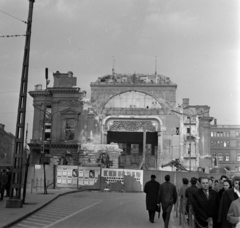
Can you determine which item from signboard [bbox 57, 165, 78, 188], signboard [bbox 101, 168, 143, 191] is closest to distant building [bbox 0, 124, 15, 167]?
signboard [bbox 57, 165, 78, 188]

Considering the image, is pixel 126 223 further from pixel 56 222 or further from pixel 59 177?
pixel 59 177

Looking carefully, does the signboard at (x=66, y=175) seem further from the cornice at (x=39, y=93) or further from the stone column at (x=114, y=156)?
the cornice at (x=39, y=93)

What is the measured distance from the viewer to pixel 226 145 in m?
98.6

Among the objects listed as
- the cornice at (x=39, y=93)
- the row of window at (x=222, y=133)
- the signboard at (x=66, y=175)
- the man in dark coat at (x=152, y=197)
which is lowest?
the man in dark coat at (x=152, y=197)

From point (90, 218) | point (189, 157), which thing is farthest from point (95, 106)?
point (90, 218)

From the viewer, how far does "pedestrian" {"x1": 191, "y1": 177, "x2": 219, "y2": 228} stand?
8.00 meters

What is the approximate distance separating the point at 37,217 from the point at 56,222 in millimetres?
1767

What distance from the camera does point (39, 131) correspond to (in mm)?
55062

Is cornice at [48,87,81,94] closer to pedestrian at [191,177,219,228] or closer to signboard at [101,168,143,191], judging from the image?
signboard at [101,168,143,191]

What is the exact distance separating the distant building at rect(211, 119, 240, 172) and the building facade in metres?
40.1

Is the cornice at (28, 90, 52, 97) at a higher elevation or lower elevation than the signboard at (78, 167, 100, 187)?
higher

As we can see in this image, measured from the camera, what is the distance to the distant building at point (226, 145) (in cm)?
9612

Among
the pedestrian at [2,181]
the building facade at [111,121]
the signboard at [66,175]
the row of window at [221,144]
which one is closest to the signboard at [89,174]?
the signboard at [66,175]

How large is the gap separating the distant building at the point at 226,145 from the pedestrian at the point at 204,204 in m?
89.7
